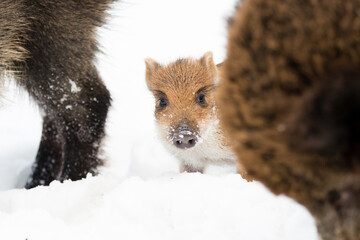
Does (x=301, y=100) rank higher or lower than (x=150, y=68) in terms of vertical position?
lower

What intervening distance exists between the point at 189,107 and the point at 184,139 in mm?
159

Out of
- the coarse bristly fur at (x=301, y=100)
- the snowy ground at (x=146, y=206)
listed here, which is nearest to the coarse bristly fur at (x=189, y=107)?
the snowy ground at (x=146, y=206)

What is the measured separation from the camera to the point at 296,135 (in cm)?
68

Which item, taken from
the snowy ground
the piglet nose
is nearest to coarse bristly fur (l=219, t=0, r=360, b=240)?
the snowy ground

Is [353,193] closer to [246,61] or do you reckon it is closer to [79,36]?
[246,61]

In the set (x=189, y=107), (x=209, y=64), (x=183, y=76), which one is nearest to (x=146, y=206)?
(x=189, y=107)

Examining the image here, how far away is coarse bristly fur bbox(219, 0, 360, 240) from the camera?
0.66 m

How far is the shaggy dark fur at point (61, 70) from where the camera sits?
2162 millimetres

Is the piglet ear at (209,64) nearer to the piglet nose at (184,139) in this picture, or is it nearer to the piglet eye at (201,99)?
the piglet eye at (201,99)

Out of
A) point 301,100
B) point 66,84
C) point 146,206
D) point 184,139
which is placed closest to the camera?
point 301,100

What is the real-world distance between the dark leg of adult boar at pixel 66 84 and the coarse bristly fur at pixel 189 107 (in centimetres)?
41

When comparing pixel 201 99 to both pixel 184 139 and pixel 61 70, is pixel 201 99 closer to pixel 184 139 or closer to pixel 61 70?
pixel 184 139

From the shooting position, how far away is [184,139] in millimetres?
1905

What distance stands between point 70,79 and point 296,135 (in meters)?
1.88
